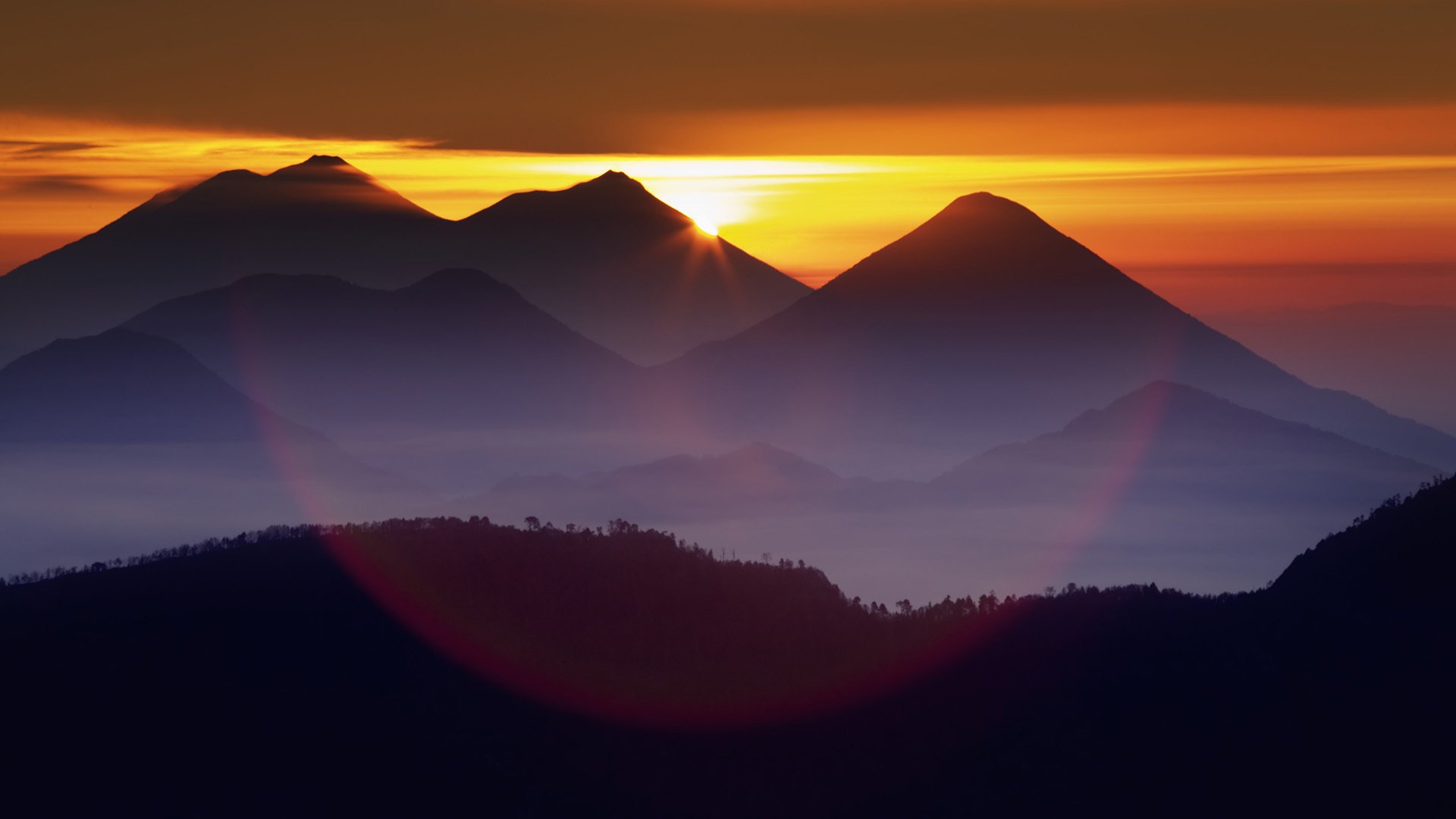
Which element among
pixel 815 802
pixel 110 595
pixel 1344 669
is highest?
pixel 110 595

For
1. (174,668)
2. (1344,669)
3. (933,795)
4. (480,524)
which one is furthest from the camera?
(480,524)

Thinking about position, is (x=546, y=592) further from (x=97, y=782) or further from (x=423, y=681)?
(x=97, y=782)

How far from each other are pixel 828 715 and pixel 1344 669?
16133 millimetres

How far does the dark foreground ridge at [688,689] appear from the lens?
4369 centimetres

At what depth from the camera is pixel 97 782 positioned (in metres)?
45.8

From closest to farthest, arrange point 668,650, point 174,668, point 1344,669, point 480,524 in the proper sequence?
point 1344,669 → point 174,668 → point 668,650 → point 480,524

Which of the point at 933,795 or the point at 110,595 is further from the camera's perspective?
the point at 110,595

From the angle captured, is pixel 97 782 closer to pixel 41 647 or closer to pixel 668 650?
pixel 41 647

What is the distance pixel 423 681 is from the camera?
51.2 m

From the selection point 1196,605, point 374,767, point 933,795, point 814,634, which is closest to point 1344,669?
point 1196,605

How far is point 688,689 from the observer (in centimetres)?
5431

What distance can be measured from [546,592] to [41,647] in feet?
54.9

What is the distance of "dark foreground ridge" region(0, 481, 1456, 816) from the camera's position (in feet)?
143

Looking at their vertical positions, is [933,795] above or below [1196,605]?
below
